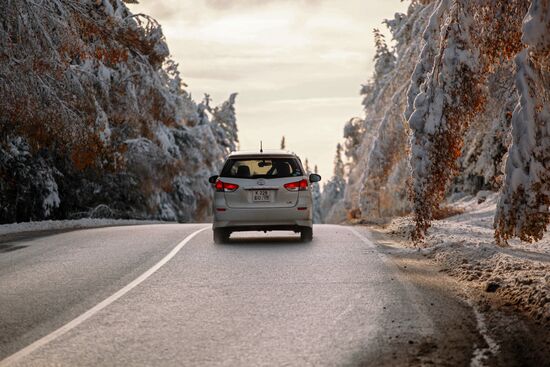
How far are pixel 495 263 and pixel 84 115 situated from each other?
12.1 metres

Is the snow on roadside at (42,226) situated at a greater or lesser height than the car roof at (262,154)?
lesser

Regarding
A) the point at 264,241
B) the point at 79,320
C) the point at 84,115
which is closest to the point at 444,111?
the point at 79,320

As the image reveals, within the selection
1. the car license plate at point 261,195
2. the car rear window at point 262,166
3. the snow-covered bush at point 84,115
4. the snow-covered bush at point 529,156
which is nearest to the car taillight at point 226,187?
the car rear window at point 262,166

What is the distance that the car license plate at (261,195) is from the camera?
15.4 meters

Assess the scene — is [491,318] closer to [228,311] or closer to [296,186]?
[228,311]

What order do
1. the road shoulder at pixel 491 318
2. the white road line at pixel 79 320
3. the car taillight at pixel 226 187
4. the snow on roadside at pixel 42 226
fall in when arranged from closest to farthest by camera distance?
1. the road shoulder at pixel 491 318
2. the white road line at pixel 79 320
3. the car taillight at pixel 226 187
4. the snow on roadside at pixel 42 226

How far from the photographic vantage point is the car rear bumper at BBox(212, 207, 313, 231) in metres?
15.4

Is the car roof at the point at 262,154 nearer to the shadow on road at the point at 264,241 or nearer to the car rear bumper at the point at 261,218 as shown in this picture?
the car rear bumper at the point at 261,218

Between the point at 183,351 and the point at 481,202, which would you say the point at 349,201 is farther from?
the point at 183,351

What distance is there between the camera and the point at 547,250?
1359cm

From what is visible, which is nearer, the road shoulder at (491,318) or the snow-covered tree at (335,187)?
the road shoulder at (491,318)

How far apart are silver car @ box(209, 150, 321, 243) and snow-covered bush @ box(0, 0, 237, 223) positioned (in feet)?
15.9

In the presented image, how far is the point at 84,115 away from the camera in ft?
64.7

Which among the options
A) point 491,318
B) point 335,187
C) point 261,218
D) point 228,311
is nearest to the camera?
point 491,318
